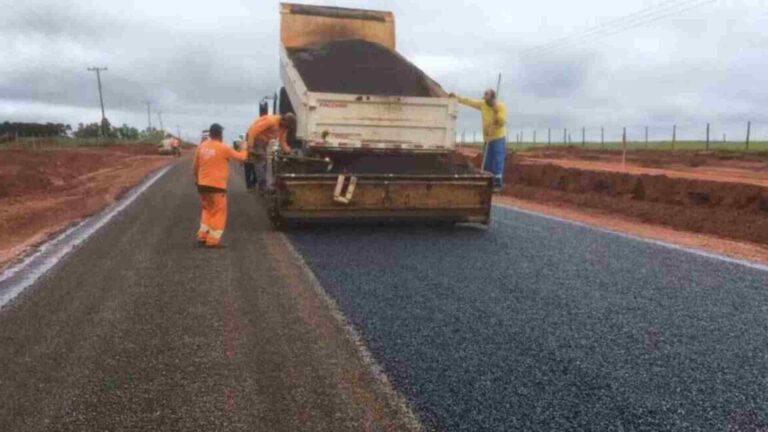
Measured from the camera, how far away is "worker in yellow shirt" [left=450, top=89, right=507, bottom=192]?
40.3 ft

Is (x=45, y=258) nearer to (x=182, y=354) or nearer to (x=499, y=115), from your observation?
(x=182, y=354)

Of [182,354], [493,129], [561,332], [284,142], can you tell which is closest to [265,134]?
[284,142]

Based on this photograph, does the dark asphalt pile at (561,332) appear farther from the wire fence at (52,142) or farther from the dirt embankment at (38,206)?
the wire fence at (52,142)

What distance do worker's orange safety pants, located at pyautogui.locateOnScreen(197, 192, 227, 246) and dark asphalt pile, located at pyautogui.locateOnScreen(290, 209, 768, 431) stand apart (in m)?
1.20

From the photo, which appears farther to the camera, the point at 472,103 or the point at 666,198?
the point at 666,198

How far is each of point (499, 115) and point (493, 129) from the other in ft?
0.88

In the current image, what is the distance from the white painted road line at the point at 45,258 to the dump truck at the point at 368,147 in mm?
2608

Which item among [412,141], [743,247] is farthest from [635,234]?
[412,141]

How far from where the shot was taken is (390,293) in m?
6.05

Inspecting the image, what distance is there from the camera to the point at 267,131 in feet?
36.8

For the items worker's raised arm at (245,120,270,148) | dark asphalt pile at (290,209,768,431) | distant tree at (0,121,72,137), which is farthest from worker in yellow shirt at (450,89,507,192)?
distant tree at (0,121,72,137)

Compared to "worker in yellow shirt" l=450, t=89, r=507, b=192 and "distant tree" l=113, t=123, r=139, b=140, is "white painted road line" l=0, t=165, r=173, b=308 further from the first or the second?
"distant tree" l=113, t=123, r=139, b=140

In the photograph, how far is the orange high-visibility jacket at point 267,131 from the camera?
1090 cm

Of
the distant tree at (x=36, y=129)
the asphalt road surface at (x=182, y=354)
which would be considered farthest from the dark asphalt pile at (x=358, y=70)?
the distant tree at (x=36, y=129)
